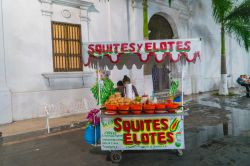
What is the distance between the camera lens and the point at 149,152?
5160 mm

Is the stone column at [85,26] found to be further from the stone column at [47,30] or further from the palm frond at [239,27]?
the palm frond at [239,27]

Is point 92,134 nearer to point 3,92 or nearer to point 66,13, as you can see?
point 3,92

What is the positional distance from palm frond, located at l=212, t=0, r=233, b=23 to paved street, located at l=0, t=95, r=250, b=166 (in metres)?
8.91

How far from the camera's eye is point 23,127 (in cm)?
752

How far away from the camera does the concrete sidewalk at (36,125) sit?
706cm

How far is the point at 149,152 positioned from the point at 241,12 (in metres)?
12.8

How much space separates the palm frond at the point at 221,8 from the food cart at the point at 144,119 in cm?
1093

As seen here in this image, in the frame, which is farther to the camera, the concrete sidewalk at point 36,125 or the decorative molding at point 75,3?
the decorative molding at point 75,3

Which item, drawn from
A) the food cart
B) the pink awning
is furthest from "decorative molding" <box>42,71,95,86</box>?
the food cart

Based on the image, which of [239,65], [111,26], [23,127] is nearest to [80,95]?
[23,127]

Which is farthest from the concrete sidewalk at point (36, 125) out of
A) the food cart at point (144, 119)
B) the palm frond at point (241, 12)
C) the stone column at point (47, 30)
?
the palm frond at point (241, 12)

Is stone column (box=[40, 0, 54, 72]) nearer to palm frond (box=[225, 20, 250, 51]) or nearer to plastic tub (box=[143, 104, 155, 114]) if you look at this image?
plastic tub (box=[143, 104, 155, 114])

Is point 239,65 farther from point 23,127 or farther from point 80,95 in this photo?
point 23,127

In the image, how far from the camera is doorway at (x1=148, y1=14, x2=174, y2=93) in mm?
14305
